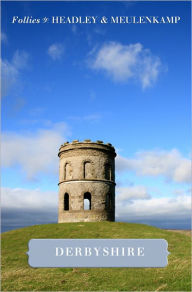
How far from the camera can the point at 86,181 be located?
1094 inches

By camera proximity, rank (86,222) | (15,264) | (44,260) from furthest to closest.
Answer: (86,222) < (15,264) < (44,260)

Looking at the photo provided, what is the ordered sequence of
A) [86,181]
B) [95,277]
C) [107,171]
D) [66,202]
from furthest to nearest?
1. [107,171]
2. [66,202]
3. [86,181]
4. [95,277]

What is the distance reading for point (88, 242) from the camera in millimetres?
10078

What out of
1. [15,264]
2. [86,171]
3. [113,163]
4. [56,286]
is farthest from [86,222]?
[56,286]

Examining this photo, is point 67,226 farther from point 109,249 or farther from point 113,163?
→ point 109,249

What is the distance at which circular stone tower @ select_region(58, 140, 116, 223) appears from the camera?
27438 millimetres

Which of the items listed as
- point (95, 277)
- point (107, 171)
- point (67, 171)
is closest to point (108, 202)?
point (107, 171)

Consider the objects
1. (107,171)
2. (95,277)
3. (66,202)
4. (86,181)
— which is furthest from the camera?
(107,171)

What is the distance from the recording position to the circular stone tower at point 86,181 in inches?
1080

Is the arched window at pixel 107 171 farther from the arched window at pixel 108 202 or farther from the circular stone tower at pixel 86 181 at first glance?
the arched window at pixel 108 202

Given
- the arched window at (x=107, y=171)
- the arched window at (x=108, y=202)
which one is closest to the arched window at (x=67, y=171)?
the arched window at (x=107, y=171)

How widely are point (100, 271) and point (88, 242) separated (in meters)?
3.38

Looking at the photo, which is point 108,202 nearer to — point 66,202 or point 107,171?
point 107,171

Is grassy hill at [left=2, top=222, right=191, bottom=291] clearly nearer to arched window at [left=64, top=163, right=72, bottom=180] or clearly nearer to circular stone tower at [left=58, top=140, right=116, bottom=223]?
circular stone tower at [left=58, top=140, right=116, bottom=223]
